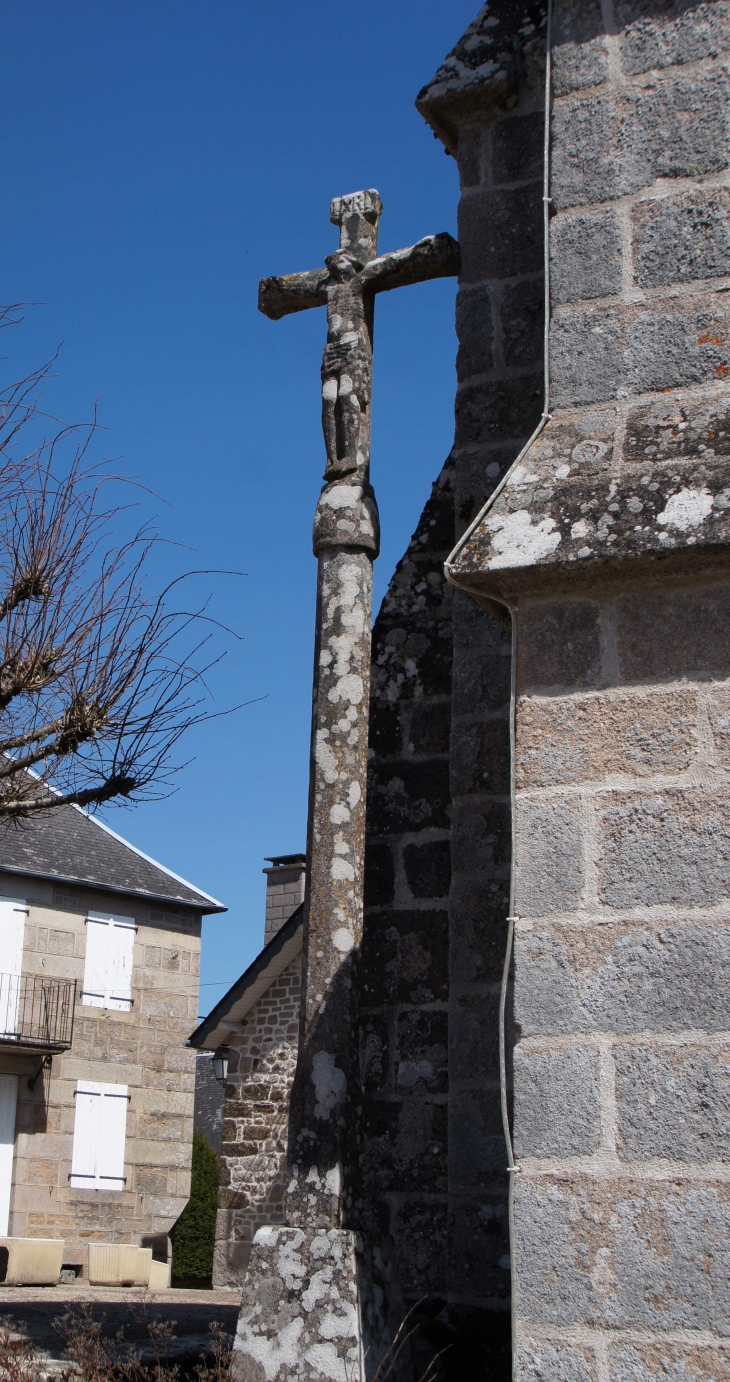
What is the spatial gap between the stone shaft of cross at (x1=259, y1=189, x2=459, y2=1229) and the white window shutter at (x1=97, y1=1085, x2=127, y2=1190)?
15.5 m

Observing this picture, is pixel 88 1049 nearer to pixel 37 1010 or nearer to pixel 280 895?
pixel 37 1010

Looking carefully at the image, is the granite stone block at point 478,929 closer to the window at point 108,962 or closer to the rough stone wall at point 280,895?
the rough stone wall at point 280,895

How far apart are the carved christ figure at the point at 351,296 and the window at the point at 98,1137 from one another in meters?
15.5

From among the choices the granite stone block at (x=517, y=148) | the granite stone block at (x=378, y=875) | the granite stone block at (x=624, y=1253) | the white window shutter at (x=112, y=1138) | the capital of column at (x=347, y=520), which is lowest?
the white window shutter at (x=112, y=1138)

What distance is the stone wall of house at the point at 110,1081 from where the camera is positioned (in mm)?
17953

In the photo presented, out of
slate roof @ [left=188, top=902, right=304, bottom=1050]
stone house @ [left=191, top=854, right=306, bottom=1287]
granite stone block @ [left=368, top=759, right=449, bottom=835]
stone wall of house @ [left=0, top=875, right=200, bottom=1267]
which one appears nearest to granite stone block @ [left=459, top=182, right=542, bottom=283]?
granite stone block @ [left=368, top=759, right=449, bottom=835]

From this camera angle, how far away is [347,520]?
15.2 feet

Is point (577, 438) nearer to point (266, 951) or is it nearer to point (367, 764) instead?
point (367, 764)

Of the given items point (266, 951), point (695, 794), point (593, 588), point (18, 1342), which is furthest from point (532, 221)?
point (266, 951)

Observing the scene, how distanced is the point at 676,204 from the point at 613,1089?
2038 millimetres

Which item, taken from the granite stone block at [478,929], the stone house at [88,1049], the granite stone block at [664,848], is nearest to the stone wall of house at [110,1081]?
the stone house at [88,1049]

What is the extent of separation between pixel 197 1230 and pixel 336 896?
16.3m

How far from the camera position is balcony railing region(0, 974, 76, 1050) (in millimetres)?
18297

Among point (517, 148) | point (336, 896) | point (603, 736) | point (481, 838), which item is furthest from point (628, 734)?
point (517, 148)
